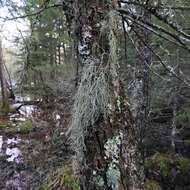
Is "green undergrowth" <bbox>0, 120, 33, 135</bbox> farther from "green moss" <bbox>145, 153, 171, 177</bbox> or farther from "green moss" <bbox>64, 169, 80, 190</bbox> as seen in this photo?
"green moss" <bbox>64, 169, 80, 190</bbox>

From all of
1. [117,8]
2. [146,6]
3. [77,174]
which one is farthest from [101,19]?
[77,174]

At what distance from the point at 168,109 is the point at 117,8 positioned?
7103 millimetres

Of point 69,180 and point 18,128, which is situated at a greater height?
point 18,128

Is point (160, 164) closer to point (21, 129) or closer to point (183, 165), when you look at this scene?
point (183, 165)

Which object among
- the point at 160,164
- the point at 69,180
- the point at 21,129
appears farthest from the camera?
the point at 21,129

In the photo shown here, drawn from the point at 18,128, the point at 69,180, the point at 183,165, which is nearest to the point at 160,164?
the point at 183,165

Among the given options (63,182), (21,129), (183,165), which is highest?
(21,129)

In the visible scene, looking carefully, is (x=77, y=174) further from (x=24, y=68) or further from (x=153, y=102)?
(x=153, y=102)

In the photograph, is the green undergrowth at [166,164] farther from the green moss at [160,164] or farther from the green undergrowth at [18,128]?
the green undergrowth at [18,128]

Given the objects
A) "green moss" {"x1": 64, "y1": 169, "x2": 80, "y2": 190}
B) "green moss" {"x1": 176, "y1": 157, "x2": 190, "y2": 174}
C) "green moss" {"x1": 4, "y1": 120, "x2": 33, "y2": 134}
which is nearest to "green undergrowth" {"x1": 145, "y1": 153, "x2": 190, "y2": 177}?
"green moss" {"x1": 176, "y1": 157, "x2": 190, "y2": 174}

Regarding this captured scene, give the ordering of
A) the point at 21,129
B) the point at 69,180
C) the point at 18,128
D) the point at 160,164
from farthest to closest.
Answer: the point at 18,128, the point at 21,129, the point at 160,164, the point at 69,180

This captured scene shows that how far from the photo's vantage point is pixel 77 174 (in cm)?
162

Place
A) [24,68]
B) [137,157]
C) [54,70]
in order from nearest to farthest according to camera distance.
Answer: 1. [137,157]
2. [24,68]
3. [54,70]

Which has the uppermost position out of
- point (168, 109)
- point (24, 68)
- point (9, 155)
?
point (24, 68)
